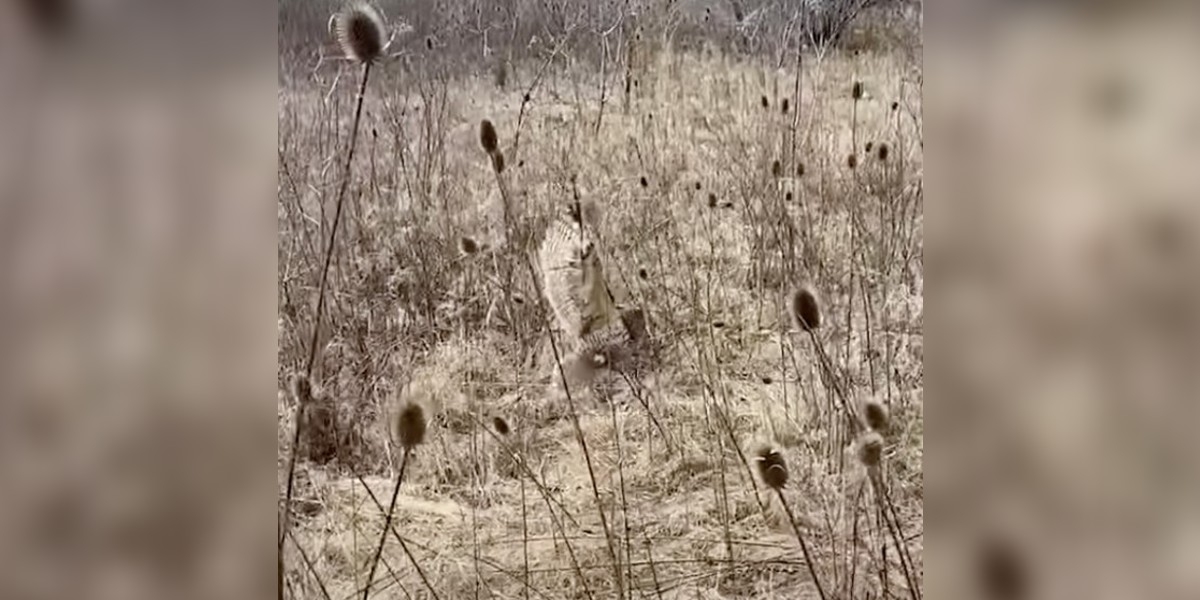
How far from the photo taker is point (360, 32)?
147 centimetres

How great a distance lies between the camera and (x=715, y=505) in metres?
1.45

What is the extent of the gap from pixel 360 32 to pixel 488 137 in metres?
0.27

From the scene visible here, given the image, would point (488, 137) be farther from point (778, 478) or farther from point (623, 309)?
point (778, 478)

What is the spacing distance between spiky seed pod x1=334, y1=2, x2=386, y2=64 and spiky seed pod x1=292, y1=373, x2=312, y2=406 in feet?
1.70

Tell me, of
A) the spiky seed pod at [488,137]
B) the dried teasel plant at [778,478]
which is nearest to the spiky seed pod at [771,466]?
the dried teasel plant at [778,478]

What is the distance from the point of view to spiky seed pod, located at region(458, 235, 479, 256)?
1468 millimetres
